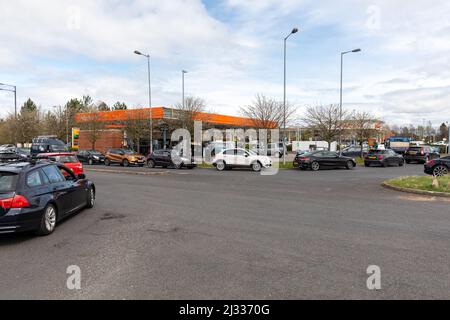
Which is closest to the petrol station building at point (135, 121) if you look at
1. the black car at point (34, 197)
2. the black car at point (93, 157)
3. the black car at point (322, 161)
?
the black car at point (93, 157)

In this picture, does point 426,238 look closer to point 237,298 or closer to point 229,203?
point 237,298

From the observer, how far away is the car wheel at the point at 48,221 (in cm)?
636

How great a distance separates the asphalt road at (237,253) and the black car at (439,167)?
8160 millimetres

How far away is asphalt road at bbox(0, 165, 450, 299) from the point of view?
13.3ft

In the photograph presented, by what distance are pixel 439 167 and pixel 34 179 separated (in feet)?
54.9

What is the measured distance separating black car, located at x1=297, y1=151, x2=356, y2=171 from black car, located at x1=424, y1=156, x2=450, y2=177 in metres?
7.53

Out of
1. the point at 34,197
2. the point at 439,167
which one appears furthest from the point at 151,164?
the point at 34,197

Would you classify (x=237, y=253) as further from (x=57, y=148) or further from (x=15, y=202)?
(x=57, y=148)

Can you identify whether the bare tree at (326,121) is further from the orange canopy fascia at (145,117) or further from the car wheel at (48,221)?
the car wheel at (48,221)

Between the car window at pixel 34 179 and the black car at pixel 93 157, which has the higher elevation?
the car window at pixel 34 179

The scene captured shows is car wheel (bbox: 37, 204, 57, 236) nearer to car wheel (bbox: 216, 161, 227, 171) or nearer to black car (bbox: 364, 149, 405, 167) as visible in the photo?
car wheel (bbox: 216, 161, 227, 171)

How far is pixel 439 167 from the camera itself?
16297mm
